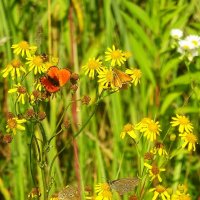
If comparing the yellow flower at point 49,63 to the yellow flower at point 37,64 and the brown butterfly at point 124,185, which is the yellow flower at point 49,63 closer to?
the yellow flower at point 37,64

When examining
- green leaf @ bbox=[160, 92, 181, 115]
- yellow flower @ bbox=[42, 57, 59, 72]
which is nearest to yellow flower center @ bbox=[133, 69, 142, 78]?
yellow flower @ bbox=[42, 57, 59, 72]

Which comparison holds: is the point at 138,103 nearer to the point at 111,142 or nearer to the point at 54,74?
the point at 111,142

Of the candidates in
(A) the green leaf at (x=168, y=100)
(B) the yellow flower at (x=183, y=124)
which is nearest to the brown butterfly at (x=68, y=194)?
(B) the yellow flower at (x=183, y=124)

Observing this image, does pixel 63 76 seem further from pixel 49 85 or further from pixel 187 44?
pixel 187 44

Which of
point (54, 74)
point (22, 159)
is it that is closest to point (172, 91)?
point (22, 159)

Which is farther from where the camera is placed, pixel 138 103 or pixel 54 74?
pixel 138 103

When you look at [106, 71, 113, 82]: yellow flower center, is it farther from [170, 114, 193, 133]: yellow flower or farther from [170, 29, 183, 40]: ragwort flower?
[170, 29, 183, 40]: ragwort flower
